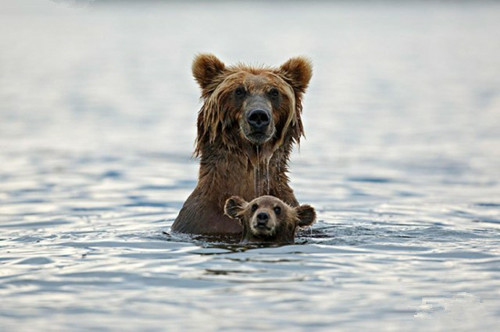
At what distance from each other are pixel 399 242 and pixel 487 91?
26650 millimetres

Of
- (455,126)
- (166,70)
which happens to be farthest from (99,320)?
(166,70)

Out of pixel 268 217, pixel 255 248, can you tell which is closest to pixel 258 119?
pixel 268 217

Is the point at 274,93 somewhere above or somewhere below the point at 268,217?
above

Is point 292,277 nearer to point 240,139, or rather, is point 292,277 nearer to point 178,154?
point 240,139

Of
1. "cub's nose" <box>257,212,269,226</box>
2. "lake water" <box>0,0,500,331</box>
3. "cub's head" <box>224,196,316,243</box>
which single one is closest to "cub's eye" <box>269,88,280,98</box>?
"cub's head" <box>224,196,316,243</box>

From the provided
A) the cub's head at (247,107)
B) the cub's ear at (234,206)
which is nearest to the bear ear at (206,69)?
the cub's head at (247,107)

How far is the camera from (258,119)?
11398mm

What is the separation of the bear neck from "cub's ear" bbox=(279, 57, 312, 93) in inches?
26.8

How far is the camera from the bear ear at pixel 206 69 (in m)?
12.1

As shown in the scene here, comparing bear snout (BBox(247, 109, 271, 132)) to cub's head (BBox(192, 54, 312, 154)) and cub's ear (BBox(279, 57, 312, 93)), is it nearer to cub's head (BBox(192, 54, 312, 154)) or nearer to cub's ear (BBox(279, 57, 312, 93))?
cub's head (BBox(192, 54, 312, 154))

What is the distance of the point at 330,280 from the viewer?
9.80 meters

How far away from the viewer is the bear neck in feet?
38.7

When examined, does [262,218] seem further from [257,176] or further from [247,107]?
[247,107]

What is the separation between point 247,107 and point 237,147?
1.60 feet
